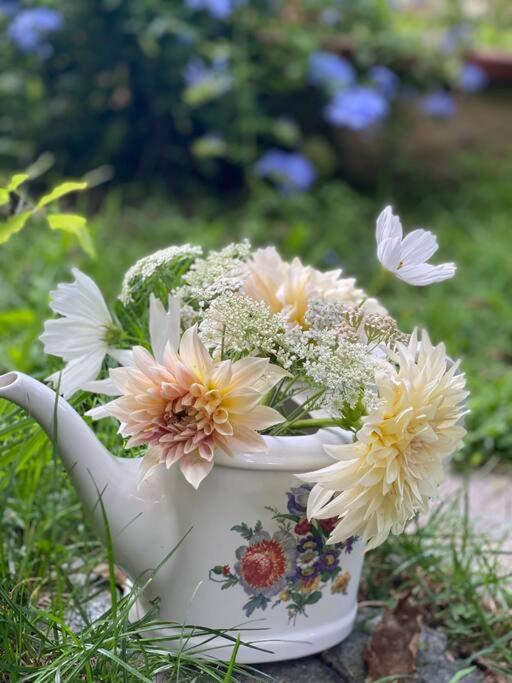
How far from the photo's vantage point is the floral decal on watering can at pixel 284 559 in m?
1.16

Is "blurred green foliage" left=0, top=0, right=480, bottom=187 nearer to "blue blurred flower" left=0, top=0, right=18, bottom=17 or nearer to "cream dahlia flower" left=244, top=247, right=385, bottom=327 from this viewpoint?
"blue blurred flower" left=0, top=0, right=18, bottom=17

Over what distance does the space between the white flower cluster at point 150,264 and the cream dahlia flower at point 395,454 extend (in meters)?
0.30

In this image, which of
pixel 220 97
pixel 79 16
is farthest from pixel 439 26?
pixel 79 16

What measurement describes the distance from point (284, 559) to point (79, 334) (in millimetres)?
344

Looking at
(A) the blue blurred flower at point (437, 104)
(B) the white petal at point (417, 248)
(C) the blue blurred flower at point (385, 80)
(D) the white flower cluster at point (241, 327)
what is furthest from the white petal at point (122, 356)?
(A) the blue blurred flower at point (437, 104)

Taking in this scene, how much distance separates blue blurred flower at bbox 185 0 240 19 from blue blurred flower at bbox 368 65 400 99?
0.57 metres

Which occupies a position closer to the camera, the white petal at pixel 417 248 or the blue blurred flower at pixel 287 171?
the white petal at pixel 417 248

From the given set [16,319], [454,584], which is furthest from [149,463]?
[16,319]

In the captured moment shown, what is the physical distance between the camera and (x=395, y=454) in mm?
1048

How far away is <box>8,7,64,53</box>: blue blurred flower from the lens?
10.3 ft

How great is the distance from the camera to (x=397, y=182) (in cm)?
377

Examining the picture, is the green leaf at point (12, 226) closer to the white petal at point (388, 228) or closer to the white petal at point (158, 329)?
the white petal at point (158, 329)

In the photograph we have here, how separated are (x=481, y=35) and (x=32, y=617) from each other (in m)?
3.80

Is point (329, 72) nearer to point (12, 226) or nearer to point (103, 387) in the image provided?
point (12, 226)
